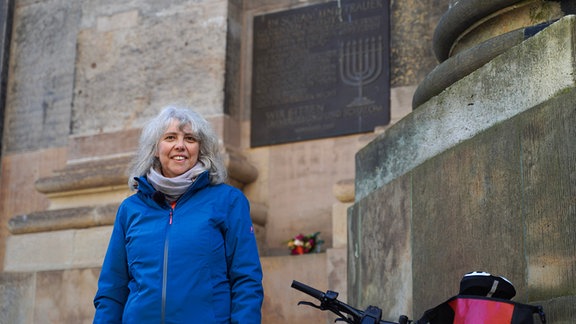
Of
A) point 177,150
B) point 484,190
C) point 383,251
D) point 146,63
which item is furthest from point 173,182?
point 146,63

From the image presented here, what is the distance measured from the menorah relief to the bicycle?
5.49 meters

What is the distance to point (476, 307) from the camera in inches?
112

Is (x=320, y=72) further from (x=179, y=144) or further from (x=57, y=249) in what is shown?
(x=179, y=144)

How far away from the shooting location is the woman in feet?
9.66

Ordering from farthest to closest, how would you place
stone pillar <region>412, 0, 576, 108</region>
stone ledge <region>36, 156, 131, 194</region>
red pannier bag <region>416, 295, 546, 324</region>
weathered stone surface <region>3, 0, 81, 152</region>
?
weathered stone surface <region>3, 0, 81, 152</region> → stone ledge <region>36, 156, 131, 194</region> → stone pillar <region>412, 0, 576, 108</region> → red pannier bag <region>416, 295, 546, 324</region>

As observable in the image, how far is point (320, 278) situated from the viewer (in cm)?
756

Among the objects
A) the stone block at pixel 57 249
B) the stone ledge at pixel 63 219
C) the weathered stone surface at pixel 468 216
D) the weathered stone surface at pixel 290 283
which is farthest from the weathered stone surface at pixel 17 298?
the weathered stone surface at pixel 468 216

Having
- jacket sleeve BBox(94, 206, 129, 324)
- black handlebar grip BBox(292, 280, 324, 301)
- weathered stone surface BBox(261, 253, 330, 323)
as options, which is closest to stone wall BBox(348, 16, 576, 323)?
black handlebar grip BBox(292, 280, 324, 301)

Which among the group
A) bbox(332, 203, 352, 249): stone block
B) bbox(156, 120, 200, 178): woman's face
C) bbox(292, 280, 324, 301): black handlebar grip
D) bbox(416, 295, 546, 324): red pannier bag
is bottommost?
bbox(416, 295, 546, 324): red pannier bag

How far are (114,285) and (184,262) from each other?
12.9 inches

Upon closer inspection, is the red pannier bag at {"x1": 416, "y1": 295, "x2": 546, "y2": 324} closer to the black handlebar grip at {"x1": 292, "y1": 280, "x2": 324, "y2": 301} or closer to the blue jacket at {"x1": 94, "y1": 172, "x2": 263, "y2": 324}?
the black handlebar grip at {"x1": 292, "y1": 280, "x2": 324, "y2": 301}

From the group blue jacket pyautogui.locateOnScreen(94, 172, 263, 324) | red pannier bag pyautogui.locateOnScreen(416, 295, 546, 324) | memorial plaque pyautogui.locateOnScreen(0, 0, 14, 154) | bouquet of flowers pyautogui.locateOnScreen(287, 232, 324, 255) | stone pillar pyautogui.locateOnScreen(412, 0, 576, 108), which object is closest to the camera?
red pannier bag pyautogui.locateOnScreen(416, 295, 546, 324)

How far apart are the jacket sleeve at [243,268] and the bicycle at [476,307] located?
17 cm

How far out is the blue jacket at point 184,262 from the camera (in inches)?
116
